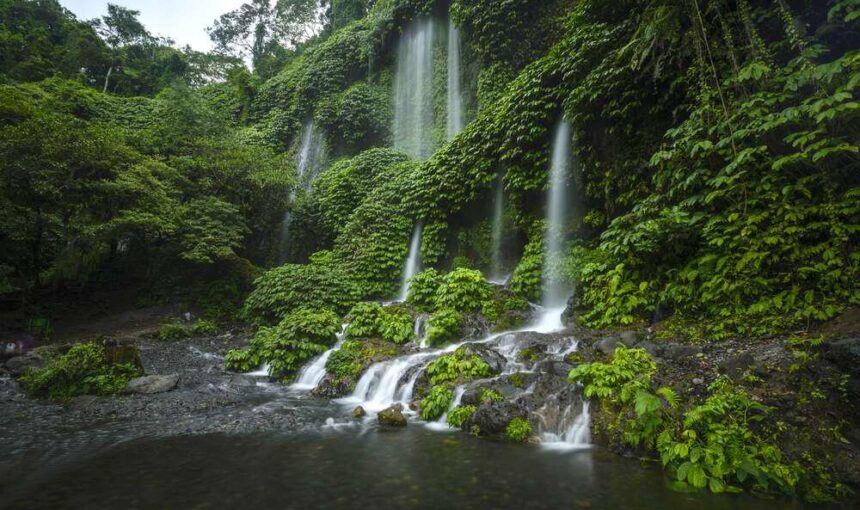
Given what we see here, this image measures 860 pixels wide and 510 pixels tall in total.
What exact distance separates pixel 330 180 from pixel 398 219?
7.60 m

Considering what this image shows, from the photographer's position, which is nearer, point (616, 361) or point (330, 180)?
point (616, 361)

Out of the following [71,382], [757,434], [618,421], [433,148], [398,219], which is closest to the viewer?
[757,434]

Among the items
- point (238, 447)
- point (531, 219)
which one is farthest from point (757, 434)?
point (531, 219)

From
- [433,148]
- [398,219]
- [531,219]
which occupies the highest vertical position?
[433,148]

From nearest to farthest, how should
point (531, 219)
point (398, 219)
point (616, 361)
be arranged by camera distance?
point (616, 361)
point (531, 219)
point (398, 219)

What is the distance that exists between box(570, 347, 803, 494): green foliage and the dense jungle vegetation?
0.10 ft

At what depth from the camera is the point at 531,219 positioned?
13.4 m

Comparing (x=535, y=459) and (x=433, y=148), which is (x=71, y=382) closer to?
(x=535, y=459)

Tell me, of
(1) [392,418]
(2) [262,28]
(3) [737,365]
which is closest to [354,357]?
(1) [392,418]

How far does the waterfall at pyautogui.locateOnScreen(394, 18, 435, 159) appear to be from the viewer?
23766 millimetres

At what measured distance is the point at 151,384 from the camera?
8.52 m

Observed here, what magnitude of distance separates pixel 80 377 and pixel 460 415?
810 centimetres

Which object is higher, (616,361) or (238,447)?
(616,361)

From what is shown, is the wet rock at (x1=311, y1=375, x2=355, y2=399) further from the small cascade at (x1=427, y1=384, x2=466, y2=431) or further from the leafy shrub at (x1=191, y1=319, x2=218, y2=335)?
the leafy shrub at (x1=191, y1=319, x2=218, y2=335)
